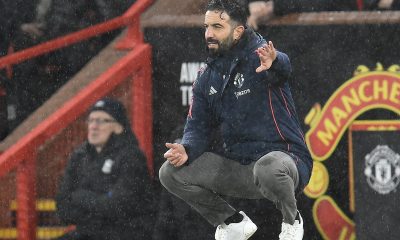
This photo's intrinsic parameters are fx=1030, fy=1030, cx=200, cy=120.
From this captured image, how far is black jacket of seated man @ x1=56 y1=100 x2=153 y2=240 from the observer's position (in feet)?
24.2

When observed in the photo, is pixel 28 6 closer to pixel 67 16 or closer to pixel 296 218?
pixel 67 16

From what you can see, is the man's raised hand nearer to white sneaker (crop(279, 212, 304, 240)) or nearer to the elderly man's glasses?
white sneaker (crop(279, 212, 304, 240))

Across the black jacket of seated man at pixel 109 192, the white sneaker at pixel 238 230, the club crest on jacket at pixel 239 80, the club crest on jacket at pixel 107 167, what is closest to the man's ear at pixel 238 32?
the club crest on jacket at pixel 239 80

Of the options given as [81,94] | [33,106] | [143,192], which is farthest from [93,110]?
[33,106]

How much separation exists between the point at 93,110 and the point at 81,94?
26 centimetres

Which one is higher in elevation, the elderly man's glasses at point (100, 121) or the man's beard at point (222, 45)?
the man's beard at point (222, 45)

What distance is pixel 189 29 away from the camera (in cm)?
818

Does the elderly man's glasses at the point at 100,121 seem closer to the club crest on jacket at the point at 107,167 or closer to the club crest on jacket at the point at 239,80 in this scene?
the club crest on jacket at the point at 107,167

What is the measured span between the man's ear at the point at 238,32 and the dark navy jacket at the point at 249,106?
1.2 inches

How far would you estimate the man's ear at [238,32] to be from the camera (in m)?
6.06

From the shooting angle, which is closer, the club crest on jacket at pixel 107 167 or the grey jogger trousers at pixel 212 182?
the grey jogger trousers at pixel 212 182

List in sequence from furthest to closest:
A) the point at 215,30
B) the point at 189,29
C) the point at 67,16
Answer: the point at 67,16
the point at 189,29
the point at 215,30

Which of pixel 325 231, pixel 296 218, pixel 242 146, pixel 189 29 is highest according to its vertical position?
pixel 189 29

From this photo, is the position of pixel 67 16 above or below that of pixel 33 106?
above
